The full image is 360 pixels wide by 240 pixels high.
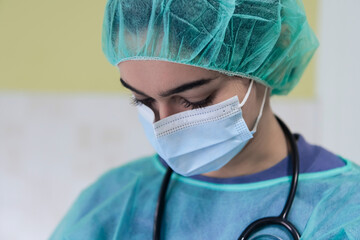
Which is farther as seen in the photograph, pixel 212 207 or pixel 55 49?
pixel 55 49

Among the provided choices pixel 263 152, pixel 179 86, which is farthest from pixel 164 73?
pixel 263 152

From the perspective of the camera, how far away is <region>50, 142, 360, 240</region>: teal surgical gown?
0.77 metres

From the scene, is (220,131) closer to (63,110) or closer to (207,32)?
(207,32)

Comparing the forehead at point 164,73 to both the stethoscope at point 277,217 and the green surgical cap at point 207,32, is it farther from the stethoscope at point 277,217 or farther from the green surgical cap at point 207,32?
the stethoscope at point 277,217

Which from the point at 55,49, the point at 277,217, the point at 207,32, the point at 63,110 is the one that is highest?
the point at 207,32

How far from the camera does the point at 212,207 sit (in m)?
0.89

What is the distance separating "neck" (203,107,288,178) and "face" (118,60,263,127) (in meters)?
0.09

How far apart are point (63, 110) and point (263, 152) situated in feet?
3.44

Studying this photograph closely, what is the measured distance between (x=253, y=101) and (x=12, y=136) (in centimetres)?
124

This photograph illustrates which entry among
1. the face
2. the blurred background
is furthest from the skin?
the blurred background

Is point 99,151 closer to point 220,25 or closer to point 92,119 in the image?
point 92,119

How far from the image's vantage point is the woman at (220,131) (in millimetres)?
718

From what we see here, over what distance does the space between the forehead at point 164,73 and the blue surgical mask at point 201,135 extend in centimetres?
7

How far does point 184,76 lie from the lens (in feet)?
2.37
